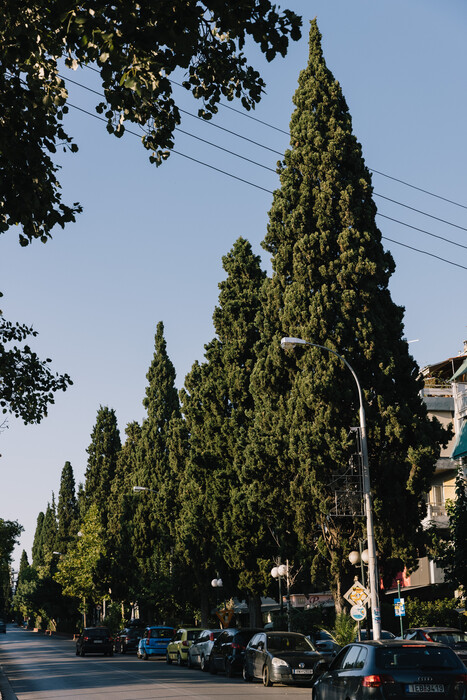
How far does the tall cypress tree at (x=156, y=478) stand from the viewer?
50812 mm

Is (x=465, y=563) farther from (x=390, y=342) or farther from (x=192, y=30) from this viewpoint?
(x=192, y=30)

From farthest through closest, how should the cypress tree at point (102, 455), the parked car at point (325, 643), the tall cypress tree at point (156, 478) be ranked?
the cypress tree at point (102, 455), the tall cypress tree at point (156, 478), the parked car at point (325, 643)

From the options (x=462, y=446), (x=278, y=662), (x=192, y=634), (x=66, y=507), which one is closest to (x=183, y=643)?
(x=192, y=634)

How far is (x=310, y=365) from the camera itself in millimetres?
27594

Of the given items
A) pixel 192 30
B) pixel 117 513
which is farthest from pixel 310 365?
pixel 117 513

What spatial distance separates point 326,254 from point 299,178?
3.55 metres

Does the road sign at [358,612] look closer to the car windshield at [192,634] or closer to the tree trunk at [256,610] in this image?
the car windshield at [192,634]

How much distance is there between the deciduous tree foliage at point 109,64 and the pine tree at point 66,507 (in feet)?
314

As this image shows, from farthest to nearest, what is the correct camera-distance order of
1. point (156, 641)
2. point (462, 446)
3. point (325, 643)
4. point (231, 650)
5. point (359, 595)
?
point (156, 641) < point (462, 446) < point (231, 650) < point (325, 643) < point (359, 595)

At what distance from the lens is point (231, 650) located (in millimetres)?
27328

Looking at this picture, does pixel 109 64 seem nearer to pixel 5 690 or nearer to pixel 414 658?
pixel 414 658

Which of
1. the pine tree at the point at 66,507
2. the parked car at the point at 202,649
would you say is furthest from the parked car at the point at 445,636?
the pine tree at the point at 66,507

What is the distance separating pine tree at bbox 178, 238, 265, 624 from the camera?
3603cm

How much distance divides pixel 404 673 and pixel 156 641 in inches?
1245
